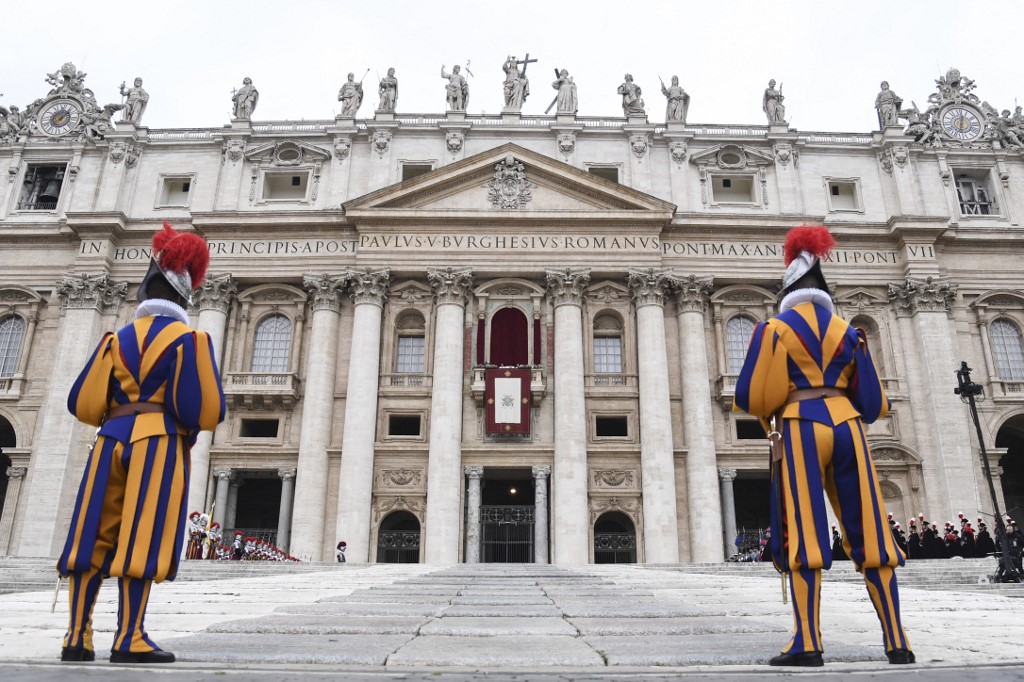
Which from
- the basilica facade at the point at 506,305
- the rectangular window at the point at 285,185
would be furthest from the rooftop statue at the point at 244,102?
the rectangular window at the point at 285,185

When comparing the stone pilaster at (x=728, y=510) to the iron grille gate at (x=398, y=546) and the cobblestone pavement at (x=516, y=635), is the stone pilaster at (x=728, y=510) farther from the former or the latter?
the cobblestone pavement at (x=516, y=635)

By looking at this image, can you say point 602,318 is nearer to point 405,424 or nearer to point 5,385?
point 405,424

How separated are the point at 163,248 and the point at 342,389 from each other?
2176 centimetres

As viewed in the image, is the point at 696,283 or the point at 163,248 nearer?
the point at 163,248

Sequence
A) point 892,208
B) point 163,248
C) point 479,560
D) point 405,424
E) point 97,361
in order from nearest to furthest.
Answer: point 97,361 < point 163,248 < point 479,560 < point 405,424 < point 892,208

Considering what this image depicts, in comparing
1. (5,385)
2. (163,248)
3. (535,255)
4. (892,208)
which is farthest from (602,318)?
(163,248)

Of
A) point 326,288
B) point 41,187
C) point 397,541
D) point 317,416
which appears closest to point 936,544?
point 397,541

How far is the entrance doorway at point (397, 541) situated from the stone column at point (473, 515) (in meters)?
1.74

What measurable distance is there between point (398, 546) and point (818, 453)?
22300 millimetres

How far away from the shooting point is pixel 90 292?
28.0 meters

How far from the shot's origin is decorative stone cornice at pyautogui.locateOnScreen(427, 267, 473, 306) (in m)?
27.4

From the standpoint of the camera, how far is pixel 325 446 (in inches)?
1022

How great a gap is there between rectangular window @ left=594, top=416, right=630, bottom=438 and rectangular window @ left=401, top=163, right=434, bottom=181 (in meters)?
11.9

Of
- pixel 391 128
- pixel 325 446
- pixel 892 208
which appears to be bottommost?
pixel 325 446
